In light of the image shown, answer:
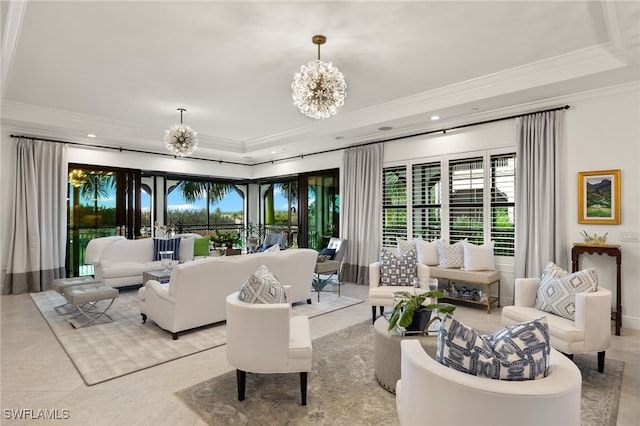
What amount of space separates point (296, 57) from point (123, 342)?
11.8 feet

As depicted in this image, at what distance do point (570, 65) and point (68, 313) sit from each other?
691 cm

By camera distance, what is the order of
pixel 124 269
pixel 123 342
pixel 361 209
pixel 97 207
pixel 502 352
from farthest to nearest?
1. pixel 97 207
2. pixel 361 209
3. pixel 124 269
4. pixel 123 342
5. pixel 502 352

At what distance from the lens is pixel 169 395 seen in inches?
105

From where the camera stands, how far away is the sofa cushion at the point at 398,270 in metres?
4.44

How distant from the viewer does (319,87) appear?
3219 mm

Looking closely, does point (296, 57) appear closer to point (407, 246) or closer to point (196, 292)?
point (196, 292)

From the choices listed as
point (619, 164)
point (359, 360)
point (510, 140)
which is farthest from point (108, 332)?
point (619, 164)

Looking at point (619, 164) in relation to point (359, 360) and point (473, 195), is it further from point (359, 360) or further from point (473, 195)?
point (359, 360)

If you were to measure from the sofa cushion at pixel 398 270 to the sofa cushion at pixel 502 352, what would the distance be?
283 cm

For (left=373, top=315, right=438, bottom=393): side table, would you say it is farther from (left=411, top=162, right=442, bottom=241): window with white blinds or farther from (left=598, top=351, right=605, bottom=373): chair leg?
(left=411, top=162, right=442, bottom=241): window with white blinds

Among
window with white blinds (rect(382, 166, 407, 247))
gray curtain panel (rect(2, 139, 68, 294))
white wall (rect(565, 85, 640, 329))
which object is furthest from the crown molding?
white wall (rect(565, 85, 640, 329))

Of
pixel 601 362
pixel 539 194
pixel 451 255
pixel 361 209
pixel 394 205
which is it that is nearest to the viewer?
pixel 601 362

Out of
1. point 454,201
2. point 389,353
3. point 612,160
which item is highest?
point 612,160

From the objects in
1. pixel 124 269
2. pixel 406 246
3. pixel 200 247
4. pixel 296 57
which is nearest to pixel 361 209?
pixel 406 246
